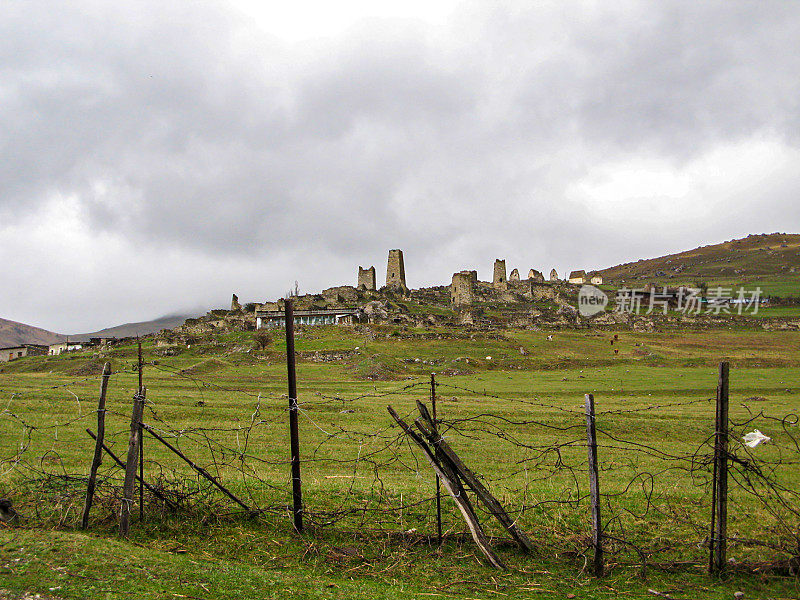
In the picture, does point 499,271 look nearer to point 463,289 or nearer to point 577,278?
point 463,289

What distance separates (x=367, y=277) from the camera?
12225 cm

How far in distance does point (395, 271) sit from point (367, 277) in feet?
24.6

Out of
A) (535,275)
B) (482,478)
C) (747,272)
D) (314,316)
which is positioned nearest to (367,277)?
(314,316)

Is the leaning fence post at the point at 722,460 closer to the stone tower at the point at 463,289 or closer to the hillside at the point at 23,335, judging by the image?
the stone tower at the point at 463,289

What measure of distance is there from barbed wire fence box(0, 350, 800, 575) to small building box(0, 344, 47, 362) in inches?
2801

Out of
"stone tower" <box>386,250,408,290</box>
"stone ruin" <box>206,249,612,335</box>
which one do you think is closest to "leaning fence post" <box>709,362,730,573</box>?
"stone ruin" <box>206,249,612,335</box>

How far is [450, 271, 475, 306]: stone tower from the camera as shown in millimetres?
115625

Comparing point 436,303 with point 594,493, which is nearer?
point 594,493

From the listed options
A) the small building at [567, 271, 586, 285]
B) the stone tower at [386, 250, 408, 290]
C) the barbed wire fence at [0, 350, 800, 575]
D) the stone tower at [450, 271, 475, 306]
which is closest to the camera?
the barbed wire fence at [0, 350, 800, 575]

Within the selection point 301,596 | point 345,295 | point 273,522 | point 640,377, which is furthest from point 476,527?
point 345,295

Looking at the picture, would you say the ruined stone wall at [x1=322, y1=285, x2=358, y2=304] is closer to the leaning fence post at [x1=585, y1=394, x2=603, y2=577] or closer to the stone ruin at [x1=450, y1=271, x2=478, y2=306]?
the stone ruin at [x1=450, y1=271, x2=478, y2=306]

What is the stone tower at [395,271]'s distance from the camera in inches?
4705

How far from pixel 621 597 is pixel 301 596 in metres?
4.06

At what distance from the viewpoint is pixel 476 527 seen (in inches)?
277
